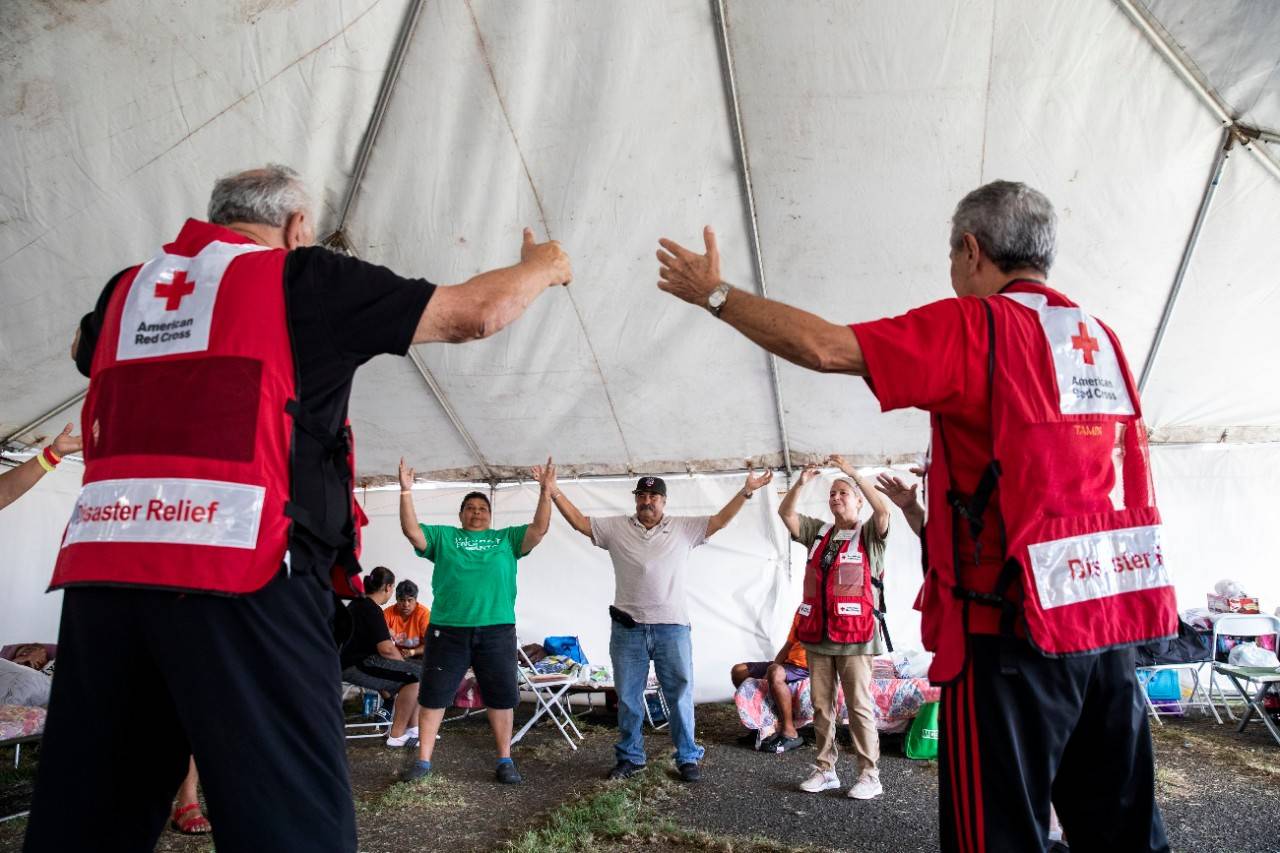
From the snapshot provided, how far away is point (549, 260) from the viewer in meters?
1.89

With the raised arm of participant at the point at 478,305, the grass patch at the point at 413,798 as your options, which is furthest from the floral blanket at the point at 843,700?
the raised arm of participant at the point at 478,305

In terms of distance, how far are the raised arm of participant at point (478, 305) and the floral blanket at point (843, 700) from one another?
5.22m

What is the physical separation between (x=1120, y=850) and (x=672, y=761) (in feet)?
15.3

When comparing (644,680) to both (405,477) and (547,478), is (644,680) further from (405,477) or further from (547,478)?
(405,477)

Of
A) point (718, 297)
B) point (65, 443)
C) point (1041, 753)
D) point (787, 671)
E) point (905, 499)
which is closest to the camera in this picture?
point (1041, 753)

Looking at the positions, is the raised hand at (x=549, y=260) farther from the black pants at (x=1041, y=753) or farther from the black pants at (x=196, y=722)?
the black pants at (x=1041, y=753)

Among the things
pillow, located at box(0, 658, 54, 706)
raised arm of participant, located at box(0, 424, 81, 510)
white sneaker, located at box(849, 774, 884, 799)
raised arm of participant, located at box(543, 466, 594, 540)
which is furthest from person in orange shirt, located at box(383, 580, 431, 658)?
white sneaker, located at box(849, 774, 884, 799)

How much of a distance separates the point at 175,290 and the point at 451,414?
6182mm

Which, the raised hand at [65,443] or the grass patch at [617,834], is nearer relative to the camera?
the raised hand at [65,443]

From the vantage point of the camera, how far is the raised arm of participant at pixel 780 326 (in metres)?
1.60

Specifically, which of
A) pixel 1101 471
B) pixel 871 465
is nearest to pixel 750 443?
pixel 871 465

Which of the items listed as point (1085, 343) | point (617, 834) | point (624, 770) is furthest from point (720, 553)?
point (1085, 343)

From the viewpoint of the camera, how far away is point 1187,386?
6.69 m

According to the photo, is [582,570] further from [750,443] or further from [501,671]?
[501,671]
